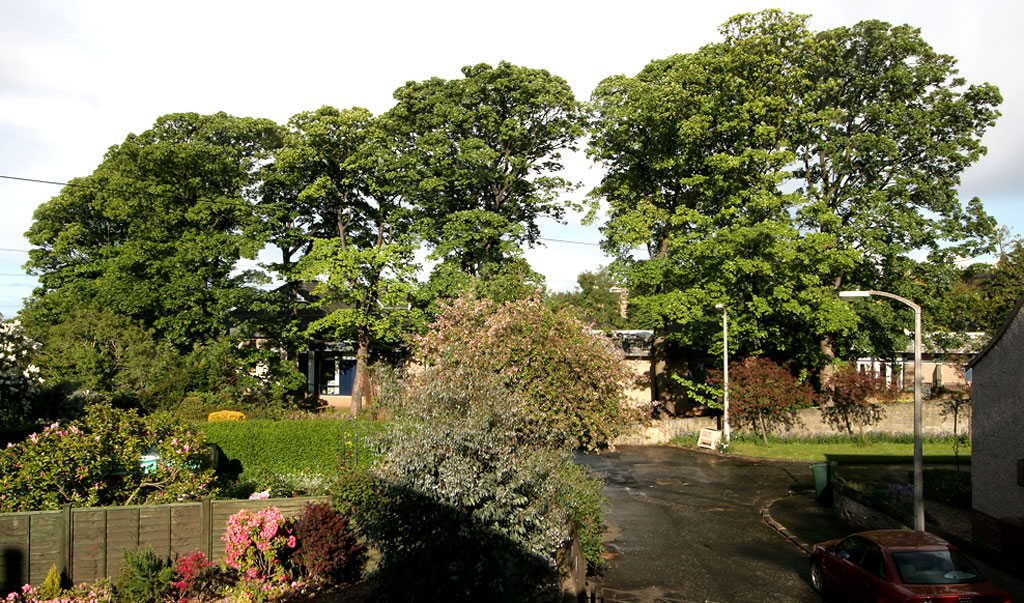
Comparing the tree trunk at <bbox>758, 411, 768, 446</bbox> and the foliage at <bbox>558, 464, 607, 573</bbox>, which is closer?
the foliage at <bbox>558, 464, 607, 573</bbox>

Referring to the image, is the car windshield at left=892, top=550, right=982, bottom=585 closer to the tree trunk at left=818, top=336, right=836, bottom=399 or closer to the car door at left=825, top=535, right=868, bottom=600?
the car door at left=825, top=535, right=868, bottom=600

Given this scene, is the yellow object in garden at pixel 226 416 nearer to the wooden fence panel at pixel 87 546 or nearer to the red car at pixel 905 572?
the wooden fence panel at pixel 87 546

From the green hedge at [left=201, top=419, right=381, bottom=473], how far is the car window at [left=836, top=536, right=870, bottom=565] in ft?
47.8

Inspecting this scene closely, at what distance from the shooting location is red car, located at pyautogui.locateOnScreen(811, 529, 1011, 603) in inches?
433

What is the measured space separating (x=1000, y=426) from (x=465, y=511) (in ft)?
49.6

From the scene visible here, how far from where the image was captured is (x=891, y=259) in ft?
104

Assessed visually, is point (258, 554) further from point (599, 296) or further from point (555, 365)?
point (599, 296)

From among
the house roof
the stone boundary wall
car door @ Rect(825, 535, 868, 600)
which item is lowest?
the stone boundary wall

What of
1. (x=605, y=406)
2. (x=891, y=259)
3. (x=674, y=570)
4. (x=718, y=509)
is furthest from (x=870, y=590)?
(x=891, y=259)

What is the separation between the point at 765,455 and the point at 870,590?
20592mm

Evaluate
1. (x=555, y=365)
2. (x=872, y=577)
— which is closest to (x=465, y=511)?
(x=872, y=577)

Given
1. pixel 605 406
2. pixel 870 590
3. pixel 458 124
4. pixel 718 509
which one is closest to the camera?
pixel 870 590

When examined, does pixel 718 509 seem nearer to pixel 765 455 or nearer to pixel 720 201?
pixel 765 455

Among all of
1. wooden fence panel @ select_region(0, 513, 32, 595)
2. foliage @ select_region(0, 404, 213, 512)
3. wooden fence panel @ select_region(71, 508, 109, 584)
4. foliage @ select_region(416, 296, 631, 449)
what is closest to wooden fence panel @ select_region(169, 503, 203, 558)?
wooden fence panel @ select_region(71, 508, 109, 584)
